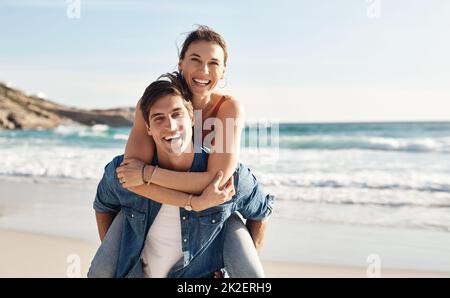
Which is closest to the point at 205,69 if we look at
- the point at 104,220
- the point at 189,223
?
the point at 189,223

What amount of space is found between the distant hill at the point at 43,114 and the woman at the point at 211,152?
23.3 metres

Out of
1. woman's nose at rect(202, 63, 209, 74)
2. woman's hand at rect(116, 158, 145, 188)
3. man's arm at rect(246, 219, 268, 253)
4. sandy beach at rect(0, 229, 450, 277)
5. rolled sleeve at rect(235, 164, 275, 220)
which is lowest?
sandy beach at rect(0, 229, 450, 277)

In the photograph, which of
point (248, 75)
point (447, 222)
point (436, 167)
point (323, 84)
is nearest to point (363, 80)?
point (323, 84)

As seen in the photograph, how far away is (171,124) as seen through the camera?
9.41 ft

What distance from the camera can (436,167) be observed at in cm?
1372

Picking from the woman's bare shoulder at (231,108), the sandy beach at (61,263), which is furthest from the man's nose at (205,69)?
the sandy beach at (61,263)

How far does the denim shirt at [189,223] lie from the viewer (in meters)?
2.96

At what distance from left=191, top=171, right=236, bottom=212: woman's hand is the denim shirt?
86 mm

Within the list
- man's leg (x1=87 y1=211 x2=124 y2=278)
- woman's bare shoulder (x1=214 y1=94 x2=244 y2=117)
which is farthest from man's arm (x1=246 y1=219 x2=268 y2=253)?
man's leg (x1=87 y1=211 x2=124 y2=278)

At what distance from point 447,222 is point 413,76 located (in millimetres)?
16911

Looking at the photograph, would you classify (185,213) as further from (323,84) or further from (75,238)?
(323,84)

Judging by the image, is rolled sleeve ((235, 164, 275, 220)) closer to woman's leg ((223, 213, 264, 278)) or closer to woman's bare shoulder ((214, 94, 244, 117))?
woman's leg ((223, 213, 264, 278))

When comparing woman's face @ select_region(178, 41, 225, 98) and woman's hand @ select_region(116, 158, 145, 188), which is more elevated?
woman's face @ select_region(178, 41, 225, 98)

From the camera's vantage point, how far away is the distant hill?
26625 millimetres
